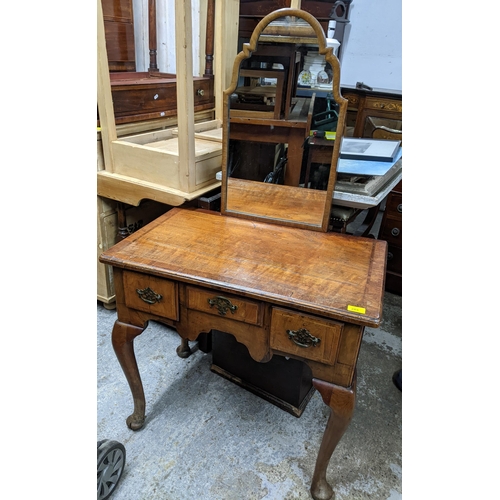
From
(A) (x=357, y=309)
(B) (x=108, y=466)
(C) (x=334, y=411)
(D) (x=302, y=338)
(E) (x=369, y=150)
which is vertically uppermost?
(E) (x=369, y=150)

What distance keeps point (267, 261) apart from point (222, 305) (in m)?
0.18

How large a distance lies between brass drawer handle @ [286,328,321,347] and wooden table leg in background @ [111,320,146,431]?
497 millimetres

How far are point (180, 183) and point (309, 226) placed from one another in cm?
54

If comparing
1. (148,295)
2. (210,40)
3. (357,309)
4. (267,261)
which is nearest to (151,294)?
(148,295)

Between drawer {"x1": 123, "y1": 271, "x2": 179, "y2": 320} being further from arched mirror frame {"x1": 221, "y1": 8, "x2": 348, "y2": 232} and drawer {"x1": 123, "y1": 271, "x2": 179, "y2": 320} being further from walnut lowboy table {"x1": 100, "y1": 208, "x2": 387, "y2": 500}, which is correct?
arched mirror frame {"x1": 221, "y1": 8, "x2": 348, "y2": 232}

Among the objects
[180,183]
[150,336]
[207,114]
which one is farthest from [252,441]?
[207,114]

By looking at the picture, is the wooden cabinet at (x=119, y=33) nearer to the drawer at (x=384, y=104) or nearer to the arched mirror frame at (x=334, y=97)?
the arched mirror frame at (x=334, y=97)

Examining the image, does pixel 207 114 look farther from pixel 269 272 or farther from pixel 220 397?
pixel 220 397

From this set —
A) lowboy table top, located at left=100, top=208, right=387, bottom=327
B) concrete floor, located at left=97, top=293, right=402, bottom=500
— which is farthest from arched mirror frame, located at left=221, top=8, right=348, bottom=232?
concrete floor, located at left=97, top=293, right=402, bottom=500

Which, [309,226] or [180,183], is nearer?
[309,226]

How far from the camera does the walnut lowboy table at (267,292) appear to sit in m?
0.93

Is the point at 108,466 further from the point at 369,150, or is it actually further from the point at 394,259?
the point at 394,259

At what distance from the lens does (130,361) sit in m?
1.24

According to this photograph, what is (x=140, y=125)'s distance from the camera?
177 cm
